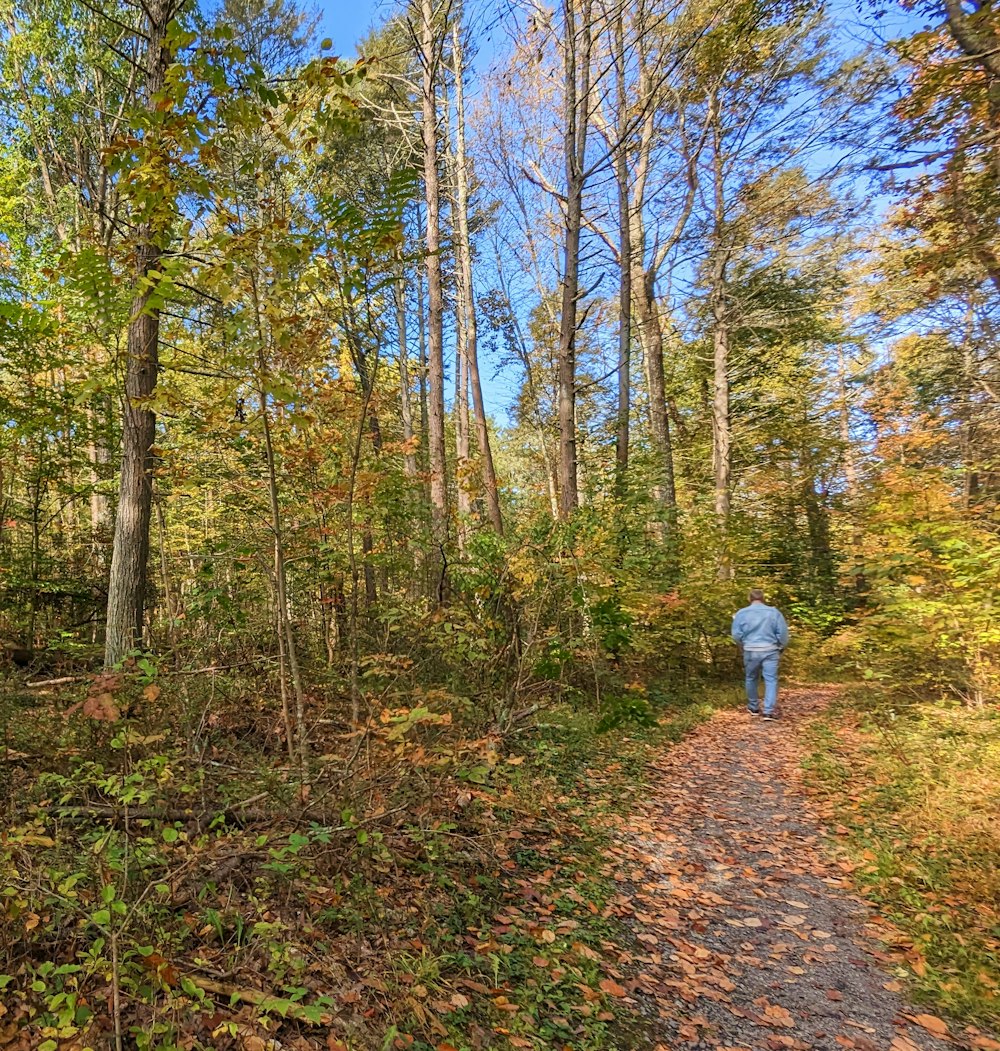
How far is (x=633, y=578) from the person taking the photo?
8578 millimetres

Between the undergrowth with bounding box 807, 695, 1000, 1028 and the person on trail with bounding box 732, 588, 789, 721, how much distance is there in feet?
4.16

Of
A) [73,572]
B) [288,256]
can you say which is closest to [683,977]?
[288,256]

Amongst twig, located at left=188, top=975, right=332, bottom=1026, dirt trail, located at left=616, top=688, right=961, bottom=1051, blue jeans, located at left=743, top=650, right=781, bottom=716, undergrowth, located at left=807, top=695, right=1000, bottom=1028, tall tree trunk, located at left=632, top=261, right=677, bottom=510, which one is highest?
tall tree trunk, located at left=632, top=261, right=677, bottom=510

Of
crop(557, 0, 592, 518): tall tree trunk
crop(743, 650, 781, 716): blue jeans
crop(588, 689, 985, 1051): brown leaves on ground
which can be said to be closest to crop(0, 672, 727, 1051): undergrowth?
crop(588, 689, 985, 1051): brown leaves on ground

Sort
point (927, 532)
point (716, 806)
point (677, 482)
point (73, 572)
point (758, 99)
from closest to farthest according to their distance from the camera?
point (716, 806) → point (927, 532) → point (73, 572) → point (758, 99) → point (677, 482)

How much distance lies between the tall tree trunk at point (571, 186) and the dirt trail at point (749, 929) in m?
4.71

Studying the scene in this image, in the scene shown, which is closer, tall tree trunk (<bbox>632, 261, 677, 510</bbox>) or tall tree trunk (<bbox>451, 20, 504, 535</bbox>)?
tall tree trunk (<bbox>632, 261, 677, 510</bbox>)

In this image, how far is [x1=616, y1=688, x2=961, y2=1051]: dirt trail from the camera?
2.68m

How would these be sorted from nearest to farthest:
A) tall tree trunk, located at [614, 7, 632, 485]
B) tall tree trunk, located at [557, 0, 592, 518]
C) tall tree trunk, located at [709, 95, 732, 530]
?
1. tall tree trunk, located at [557, 0, 592, 518]
2. tall tree trunk, located at [614, 7, 632, 485]
3. tall tree trunk, located at [709, 95, 732, 530]

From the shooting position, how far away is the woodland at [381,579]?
2.73m

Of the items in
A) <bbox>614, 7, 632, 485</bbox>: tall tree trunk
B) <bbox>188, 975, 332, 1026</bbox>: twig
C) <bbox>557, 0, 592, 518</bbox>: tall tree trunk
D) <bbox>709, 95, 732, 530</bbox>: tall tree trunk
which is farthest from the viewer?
<bbox>709, 95, 732, 530</bbox>: tall tree trunk

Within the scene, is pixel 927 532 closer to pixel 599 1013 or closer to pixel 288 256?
pixel 599 1013

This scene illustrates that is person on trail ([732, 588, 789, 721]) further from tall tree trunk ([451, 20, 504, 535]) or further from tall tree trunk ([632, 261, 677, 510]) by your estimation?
tall tree trunk ([451, 20, 504, 535])

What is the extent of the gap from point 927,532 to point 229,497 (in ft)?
25.2
